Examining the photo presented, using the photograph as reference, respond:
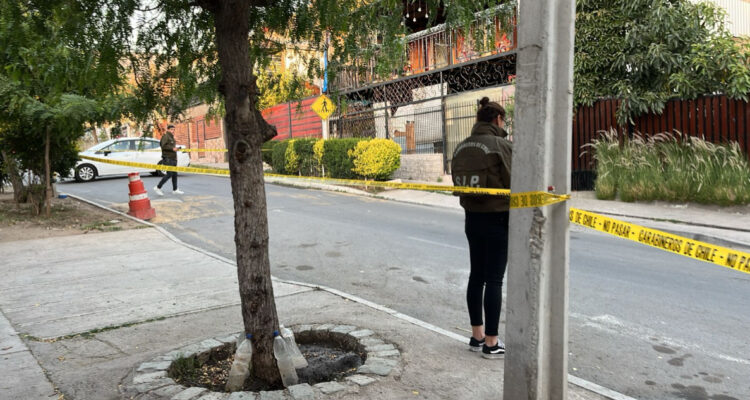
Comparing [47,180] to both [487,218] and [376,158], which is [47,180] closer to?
[376,158]

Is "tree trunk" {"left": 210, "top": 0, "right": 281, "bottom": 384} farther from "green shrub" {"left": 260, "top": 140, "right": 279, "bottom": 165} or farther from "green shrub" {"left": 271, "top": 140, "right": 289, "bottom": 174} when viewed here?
"green shrub" {"left": 260, "top": 140, "right": 279, "bottom": 165}

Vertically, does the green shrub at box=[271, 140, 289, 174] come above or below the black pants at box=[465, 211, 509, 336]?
above

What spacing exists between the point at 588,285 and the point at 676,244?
3561 millimetres

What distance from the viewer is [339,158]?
20.2 m

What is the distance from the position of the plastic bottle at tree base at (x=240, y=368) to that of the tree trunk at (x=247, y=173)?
0.09m

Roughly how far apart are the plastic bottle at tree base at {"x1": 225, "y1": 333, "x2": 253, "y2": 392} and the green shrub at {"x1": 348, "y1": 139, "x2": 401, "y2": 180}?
14.6 meters

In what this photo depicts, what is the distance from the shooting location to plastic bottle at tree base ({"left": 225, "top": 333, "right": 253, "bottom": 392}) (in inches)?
157

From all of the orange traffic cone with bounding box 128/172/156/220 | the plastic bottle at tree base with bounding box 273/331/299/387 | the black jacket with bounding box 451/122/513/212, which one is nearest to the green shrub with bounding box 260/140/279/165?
the orange traffic cone with bounding box 128/172/156/220

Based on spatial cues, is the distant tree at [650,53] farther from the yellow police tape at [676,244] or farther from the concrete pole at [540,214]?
the concrete pole at [540,214]

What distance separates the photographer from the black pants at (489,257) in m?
4.45

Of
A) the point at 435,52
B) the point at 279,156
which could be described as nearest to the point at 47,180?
the point at 279,156

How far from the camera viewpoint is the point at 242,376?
4.01 m

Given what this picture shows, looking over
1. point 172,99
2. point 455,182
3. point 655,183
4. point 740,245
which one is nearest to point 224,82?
point 172,99

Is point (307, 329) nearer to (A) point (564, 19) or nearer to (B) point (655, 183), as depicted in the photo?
(A) point (564, 19)
